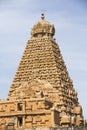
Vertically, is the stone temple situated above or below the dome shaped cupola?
below

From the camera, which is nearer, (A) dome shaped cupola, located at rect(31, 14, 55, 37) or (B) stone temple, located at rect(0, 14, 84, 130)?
(B) stone temple, located at rect(0, 14, 84, 130)

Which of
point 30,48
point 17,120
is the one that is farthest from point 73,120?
point 30,48

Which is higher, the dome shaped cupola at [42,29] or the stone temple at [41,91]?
the dome shaped cupola at [42,29]

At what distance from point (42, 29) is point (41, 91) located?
12161 mm

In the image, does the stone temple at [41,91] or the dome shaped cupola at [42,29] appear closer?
the stone temple at [41,91]

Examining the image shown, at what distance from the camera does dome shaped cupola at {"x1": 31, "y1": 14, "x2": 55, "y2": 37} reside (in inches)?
3083

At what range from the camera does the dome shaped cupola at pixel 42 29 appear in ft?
257

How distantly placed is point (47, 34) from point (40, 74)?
7593 millimetres

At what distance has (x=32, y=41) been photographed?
7850 centimetres

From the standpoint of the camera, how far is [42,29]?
78.2 metres

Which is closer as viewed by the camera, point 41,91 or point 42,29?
point 41,91

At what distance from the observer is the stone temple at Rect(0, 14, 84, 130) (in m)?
62.8

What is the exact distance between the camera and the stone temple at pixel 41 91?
62.8m

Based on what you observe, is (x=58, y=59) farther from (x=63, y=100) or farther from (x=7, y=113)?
(x=7, y=113)
